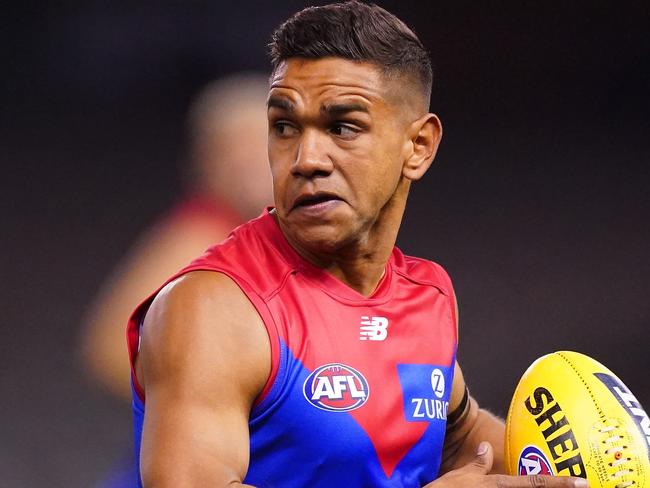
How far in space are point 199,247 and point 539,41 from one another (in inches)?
75.1

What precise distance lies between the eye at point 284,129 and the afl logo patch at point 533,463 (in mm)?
812

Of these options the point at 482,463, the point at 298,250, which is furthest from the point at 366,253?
the point at 482,463

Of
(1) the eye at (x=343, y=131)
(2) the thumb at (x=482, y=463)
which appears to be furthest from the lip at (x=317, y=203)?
(2) the thumb at (x=482, y=463)

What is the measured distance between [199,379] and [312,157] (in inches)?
20.2

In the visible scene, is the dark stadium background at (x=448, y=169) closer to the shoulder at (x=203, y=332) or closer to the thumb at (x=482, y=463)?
the thumb at (x=482, y=463)

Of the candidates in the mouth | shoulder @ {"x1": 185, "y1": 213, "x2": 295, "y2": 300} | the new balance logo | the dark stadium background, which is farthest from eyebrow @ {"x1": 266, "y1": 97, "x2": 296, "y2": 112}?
the dark stadium background

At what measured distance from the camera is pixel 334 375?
7.66 feet

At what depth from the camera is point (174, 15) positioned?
185 inches

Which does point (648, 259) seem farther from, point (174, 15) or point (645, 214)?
point (174, 15)

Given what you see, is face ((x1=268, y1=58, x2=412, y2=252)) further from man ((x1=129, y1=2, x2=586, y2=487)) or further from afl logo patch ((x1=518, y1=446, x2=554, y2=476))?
afl logo patch ((x1=518, y1=446, x2=554, y2=476))

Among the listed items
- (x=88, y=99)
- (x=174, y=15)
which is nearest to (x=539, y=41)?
(x=174, y=15)

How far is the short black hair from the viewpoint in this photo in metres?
2.36

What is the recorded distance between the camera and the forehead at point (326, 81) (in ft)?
7.64

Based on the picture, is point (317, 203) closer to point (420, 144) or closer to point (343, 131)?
point (343, 131)
